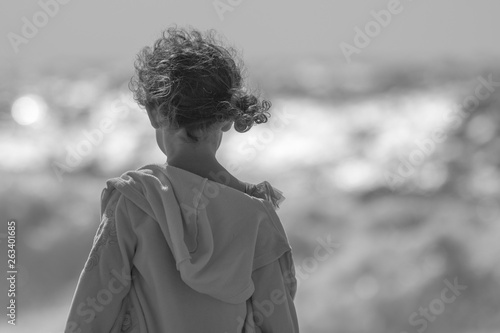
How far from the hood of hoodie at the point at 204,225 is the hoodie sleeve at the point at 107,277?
4 cm

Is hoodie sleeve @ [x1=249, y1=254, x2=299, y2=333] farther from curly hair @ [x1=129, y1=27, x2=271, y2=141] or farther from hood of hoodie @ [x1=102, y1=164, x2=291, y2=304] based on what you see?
curly hair @ [x1=129, y1=27, x2=271, y2=141]

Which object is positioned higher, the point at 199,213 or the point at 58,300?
the point at 58,300

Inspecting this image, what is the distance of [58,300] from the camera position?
4805 mm

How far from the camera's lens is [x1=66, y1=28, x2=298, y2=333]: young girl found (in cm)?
109

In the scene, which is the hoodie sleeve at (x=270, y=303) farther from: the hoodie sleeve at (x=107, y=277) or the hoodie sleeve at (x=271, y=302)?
the hoodie sleeve at (x=107, y=277)

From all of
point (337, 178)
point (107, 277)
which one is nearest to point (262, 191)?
point (107, 277)

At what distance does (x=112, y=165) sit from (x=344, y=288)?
1.88 m

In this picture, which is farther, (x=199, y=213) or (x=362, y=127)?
(x=362, y=127)

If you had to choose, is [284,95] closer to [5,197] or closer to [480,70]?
[480,70]

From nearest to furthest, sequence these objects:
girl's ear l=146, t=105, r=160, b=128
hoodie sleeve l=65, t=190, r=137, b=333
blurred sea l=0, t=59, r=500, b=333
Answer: hoodie sleeve l=65, t=190, r=137, b=333
girl's ear l=146, t=105, r=160, b=128
blurred sea l=0, t=59, r=500, b=333

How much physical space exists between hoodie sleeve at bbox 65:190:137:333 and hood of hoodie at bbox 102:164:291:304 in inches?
1.4

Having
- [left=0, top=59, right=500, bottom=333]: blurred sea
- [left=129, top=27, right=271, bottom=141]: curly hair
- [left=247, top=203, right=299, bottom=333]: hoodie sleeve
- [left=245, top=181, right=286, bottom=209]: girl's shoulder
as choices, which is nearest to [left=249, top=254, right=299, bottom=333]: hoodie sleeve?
[left=247, top=203, right=299, bottom=333]: hoodie sleeve

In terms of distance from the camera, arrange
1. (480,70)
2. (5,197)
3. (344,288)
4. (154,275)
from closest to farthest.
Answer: (154,275), (5,197), (344,288), (480,70)

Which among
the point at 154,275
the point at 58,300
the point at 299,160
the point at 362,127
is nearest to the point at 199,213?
the point at 154,275
